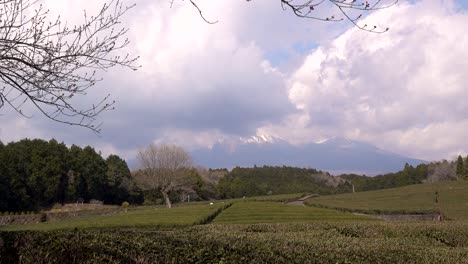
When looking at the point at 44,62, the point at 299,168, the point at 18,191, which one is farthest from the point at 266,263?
the point at 299,168

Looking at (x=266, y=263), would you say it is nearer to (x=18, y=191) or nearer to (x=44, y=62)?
(x=44, y=62)

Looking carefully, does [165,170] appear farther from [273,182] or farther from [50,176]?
[273,182]

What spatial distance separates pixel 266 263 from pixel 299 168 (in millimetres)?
119006

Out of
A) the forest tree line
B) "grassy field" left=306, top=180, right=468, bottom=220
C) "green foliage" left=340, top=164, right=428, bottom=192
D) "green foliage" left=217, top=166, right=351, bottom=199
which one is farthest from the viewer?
"green foliage" left=340, top=164, right=428, bottom=192

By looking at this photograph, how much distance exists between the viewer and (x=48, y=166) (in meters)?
60.9

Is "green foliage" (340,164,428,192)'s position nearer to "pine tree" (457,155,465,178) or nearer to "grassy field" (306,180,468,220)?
"pine tree" (457,155,465,178)

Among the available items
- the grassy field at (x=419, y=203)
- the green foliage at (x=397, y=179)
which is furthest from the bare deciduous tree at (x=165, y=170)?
the green foliage at (x=397, y=179)

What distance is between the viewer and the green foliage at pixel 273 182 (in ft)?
293

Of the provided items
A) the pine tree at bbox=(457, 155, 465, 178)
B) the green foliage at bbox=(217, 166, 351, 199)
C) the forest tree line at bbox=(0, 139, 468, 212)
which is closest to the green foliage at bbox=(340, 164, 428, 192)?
the forest tree line at bbox=(0, 139, 468, 212)

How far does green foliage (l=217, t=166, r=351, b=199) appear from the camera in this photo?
8939 cm

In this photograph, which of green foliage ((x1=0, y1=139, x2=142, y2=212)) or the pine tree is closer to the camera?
green foliage ((x1=0, y1=139, x2=142, y2=212))

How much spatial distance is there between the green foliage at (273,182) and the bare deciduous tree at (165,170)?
22331 millimetres

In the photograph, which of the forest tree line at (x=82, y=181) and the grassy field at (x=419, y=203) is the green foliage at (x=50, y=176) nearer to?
the forest tree line at (x=82, y=181)

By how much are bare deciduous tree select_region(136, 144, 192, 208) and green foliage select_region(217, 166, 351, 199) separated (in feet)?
73.3
